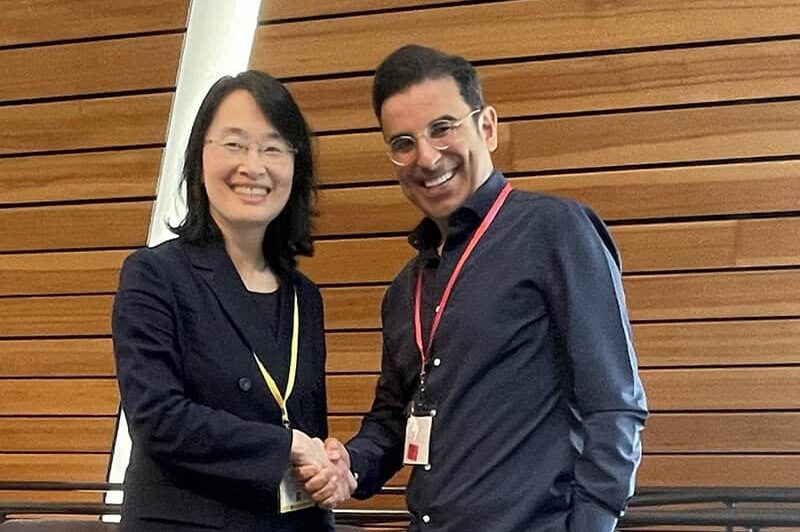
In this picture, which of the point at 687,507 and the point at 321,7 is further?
the point at 687,507

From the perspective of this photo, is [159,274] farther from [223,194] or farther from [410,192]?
[410,192]

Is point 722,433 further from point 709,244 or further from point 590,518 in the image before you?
point 590,518

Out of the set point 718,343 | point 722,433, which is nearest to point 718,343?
point 718,343

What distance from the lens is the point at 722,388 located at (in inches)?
113

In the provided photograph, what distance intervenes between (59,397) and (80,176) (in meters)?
0.88

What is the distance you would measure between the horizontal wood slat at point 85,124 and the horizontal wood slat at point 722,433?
6.50 feet

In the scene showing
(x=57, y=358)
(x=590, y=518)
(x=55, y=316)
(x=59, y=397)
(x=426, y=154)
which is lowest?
(x=590, y=518)

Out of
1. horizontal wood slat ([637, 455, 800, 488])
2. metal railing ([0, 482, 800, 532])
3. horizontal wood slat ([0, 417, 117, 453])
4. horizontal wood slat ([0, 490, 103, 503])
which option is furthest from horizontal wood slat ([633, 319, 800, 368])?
horizontal wood slat ([0, 490, 103, 503])

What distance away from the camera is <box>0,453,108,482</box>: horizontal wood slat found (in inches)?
141

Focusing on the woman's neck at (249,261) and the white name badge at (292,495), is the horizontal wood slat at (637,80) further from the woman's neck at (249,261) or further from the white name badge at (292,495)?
the white name badge at (292,495)

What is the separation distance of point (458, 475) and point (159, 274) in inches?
24.1

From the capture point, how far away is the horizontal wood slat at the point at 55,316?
347 cm

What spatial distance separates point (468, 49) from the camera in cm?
285

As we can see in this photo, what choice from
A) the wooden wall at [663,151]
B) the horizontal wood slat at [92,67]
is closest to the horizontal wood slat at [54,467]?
the horizontal wood slat at [92,67]
